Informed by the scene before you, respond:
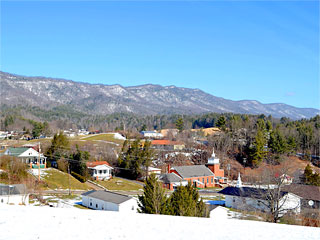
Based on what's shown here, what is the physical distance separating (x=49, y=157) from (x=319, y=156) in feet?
176

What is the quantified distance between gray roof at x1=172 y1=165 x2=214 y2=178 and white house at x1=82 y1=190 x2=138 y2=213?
23.3 meters

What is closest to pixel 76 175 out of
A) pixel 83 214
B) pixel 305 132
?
pixel 83 214

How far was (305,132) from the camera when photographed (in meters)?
75.9

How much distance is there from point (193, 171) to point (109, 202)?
28.2m

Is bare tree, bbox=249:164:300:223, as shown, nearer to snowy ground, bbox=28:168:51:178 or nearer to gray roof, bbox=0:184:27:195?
gray roof, bbox=0:184:27:195

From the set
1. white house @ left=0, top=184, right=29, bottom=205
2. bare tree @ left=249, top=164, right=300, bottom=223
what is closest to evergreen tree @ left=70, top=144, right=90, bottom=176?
white house @ left=0, top=184, right=29, bottom=205

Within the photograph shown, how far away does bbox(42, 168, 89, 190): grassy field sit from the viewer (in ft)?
122

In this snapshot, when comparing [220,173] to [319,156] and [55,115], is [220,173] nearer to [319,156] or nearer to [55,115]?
[319,156]

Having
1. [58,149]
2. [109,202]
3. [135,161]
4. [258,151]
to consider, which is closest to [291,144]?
[258,151]

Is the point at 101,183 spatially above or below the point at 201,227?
below

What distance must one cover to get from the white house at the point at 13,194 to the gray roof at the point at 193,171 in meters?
29.8

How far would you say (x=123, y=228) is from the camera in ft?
35.5

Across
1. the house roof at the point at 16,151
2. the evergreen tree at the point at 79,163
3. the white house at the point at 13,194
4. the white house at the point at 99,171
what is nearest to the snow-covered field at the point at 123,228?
the white house at the point at 13,194

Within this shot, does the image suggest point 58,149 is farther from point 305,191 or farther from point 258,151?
point 258,151
